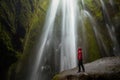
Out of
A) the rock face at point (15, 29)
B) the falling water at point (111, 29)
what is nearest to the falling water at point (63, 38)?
the falling water at point (111, 29)

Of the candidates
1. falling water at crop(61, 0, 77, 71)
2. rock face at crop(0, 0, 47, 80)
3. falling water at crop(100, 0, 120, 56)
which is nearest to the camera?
rock face at crop(0, 0, 47, 80)

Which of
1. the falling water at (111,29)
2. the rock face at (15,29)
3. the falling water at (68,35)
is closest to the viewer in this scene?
the rock face at (15,29)

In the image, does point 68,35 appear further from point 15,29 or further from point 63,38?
point 15,29

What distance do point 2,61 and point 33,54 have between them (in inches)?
111

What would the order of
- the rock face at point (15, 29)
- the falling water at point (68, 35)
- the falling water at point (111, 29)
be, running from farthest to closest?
the falling water at point (111, 29) < the falling water at point (68, 35) < the rock face at point (15, 29)

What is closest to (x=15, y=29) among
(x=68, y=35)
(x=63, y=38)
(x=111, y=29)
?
(x=63, y=38)

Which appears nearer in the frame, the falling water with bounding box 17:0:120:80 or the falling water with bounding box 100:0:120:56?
the falling water with bounding box 17:0:120:80

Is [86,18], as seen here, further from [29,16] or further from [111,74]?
[111,74]

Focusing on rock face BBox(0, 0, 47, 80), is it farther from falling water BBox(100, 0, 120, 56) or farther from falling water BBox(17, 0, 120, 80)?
falling water BBox(100, 0, 120, 56)

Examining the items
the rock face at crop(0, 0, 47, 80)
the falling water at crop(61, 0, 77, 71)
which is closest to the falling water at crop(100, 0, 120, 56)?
the falling water at crop(61, 0, 77, 71)

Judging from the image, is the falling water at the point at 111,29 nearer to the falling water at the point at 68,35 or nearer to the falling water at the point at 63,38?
the falling water at the point at 63,38

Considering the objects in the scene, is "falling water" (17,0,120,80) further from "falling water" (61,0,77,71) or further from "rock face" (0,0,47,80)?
"rock face" (0,0,47,80)

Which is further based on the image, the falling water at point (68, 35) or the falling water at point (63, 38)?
the falling water at point (68, 35)

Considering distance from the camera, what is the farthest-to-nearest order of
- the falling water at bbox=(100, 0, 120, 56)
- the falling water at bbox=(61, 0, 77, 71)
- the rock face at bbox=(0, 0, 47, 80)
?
the falling water at bbox=(100, 0, 120, 56) → the falling water at bbox=(61, 0, 77, 71) → the rock face at bbox=(0, 0, 47, 80)
